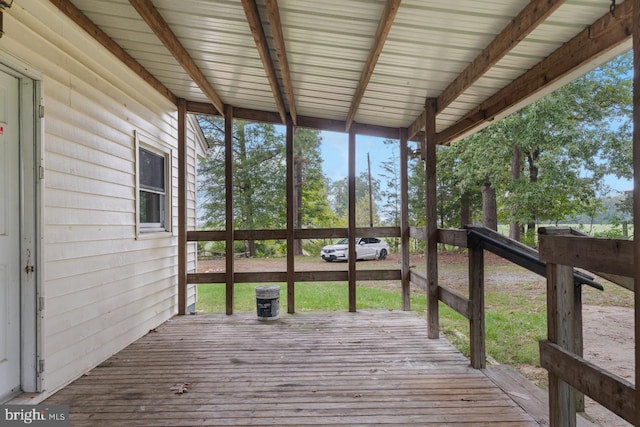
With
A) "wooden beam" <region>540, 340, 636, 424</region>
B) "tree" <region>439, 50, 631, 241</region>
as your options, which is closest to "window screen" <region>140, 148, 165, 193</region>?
"wooden beam" <region>540, 340, 636, 424</region>

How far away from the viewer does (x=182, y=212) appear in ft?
14.8

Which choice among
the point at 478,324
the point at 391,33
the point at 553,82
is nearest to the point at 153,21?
the point at 391,33

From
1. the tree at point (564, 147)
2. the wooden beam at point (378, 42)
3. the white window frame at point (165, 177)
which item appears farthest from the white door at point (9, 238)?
the tree at point (564, 147)

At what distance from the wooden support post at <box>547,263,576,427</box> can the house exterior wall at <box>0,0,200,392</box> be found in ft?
10.2

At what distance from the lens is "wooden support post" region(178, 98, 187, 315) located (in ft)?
14.8

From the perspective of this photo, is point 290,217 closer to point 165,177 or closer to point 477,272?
point 165,177

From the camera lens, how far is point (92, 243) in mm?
2904

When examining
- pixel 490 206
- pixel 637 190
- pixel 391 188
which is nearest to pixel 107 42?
pixel 637 190

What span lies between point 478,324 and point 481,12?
2252 mm

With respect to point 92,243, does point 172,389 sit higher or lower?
lower

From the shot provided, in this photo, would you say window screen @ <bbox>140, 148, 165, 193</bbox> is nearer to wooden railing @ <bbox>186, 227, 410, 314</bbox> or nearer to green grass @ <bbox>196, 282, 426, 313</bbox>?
wooden railing @ <bbox>186, 227, 410, 314</bbox>

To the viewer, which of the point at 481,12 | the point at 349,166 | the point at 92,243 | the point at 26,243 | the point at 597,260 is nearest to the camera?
the point at 597,260

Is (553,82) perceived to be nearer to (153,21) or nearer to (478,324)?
(478,324)

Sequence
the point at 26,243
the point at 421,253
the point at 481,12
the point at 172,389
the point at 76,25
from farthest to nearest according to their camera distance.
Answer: the point at 421,253, the point at 76,25, the point at 172,389, the point at 26,243, the point at 481,12
